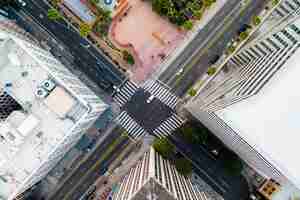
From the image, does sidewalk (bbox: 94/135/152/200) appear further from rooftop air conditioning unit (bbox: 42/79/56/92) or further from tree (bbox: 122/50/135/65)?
rooftop air conditioning unit (bbox: 42/79/56/92)

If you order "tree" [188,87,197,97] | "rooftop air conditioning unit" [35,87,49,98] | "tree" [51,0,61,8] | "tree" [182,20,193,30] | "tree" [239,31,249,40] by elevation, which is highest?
"tree" [239,31,249,40]

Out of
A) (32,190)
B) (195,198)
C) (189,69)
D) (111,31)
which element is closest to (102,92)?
(111,31)

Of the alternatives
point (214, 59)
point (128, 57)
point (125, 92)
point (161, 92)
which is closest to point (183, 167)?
point (161, 92)

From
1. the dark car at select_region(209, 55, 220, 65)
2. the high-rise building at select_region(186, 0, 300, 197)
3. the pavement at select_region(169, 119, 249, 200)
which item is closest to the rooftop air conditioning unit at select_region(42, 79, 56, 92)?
the high-rise building at select_region(186, 0, 300, 197)

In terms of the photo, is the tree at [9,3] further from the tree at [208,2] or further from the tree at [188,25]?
the tree at [208,2]

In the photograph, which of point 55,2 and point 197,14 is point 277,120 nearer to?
point 197,14

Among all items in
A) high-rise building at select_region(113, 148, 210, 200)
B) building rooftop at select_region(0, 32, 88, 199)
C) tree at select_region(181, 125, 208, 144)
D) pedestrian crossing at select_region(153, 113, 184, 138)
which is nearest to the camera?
high-rise building at select_region(113, 148, 210, 200)
